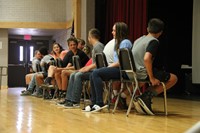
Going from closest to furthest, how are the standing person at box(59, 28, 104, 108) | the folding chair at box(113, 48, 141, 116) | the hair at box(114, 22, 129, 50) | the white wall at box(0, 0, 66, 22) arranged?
the folding chair at box(113, 48, 141, 116) → the hair at box(114, 22, 129, 50) → the standing person at box(59, 28, 104, 108) → the white wall at box(0, 0, 66, 22)

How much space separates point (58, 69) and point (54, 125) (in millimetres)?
2714

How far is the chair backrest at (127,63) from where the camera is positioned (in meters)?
3.32

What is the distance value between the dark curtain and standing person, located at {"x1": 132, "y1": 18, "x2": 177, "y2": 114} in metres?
3.58

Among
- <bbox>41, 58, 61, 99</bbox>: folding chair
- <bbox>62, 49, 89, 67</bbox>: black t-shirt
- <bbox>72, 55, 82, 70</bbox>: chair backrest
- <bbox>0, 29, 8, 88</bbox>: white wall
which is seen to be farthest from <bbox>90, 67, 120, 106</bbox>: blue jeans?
<bbox>0, 29, 8, 88</bbox>: white wall

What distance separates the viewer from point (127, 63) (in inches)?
135

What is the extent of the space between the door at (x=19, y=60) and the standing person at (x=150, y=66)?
9663 millimetres

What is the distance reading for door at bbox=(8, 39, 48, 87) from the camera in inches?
496

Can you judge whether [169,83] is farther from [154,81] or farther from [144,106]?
[144,106]

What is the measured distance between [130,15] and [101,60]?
142 inches

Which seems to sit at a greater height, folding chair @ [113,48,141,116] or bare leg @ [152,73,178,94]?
folding chair @ [113,48,141,116]

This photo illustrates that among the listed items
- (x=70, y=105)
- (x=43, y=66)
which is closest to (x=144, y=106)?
(x=70, y=105)

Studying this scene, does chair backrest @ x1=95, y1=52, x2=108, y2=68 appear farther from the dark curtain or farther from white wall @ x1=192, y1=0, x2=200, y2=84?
white wall @ x1=192, y1=0, x2=200, y2=84

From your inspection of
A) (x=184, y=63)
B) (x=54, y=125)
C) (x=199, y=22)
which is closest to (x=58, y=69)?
(x=54, y=125)

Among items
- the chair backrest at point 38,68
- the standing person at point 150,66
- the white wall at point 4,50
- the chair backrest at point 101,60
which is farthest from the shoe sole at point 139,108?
the white wall at point 4,50
